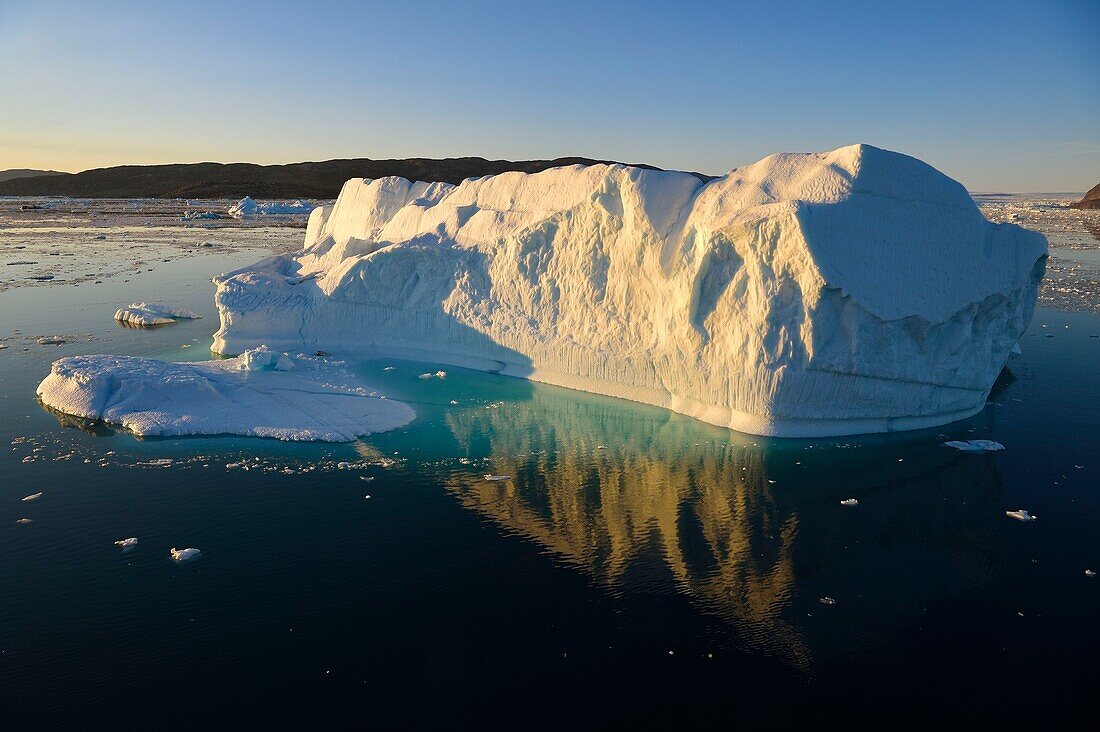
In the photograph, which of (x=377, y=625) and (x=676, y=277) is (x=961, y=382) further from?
(x=377, y=625)

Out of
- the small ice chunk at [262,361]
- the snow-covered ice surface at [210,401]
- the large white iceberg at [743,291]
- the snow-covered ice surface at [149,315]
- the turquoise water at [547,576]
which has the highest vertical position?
the large white iceberg at [743,291]

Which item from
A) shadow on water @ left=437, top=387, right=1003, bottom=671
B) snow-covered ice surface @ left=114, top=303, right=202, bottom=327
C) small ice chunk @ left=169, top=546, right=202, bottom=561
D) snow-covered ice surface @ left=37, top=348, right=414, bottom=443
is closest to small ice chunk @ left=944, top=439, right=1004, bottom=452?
shadow on water @ left=437, top=387, right=1003, bottom=671

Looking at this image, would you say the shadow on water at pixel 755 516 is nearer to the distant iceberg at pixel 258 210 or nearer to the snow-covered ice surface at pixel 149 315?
the snow-covered ice surface at pixel 149 315

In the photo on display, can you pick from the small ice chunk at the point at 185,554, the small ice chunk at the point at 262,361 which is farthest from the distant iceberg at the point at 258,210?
the small ice chunk at the point at 185,554

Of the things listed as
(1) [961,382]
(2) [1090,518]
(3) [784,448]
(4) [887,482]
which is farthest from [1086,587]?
(1) [961,382]

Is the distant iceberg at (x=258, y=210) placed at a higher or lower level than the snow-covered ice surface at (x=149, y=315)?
higher

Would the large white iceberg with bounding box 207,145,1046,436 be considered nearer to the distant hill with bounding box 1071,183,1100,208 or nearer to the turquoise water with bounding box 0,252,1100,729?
the turquoise water with bounding box 0,252,1100,729
